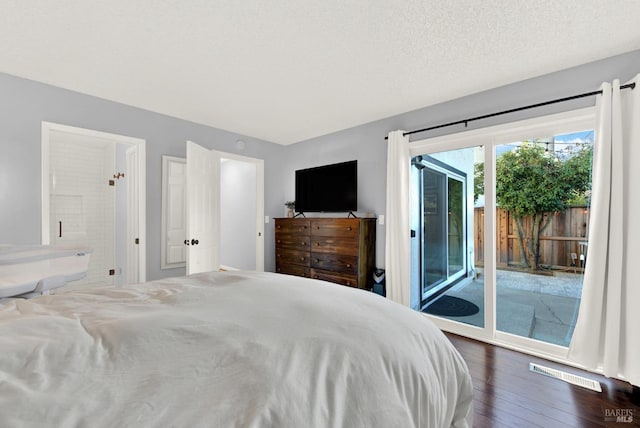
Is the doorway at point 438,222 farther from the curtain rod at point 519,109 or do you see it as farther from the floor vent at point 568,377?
the floor vent at point 568,377

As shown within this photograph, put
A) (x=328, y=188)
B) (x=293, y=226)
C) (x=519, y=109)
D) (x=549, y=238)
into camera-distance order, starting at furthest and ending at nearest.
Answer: (x=293, y=226), (x=328, y=188), (x=549, y=238), (x=519, y=109)

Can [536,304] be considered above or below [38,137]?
below

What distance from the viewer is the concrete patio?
249cm

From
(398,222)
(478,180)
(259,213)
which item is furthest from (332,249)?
(478,180)

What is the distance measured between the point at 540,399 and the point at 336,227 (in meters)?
2.32

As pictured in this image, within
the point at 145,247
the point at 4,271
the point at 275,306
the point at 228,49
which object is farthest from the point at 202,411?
the point at 145,247

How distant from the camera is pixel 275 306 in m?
1.09

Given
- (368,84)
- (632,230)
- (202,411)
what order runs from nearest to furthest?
(202,411) < (632,230) < (368,84)

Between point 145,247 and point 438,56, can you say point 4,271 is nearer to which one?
point 145,247

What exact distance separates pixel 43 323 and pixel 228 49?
1974 mm

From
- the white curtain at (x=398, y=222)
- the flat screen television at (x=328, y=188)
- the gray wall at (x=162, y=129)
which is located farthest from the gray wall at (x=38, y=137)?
the white curtain at (x=398, y=222)

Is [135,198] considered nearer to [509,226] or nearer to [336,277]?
[336,277]

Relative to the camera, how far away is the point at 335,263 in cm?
351

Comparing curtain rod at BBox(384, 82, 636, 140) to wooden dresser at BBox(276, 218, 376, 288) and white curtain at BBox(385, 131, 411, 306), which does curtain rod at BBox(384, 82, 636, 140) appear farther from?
wooden dresser at BBox(276, 218, 376, 288)
